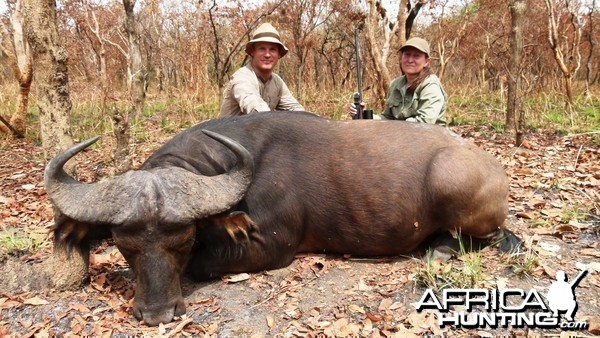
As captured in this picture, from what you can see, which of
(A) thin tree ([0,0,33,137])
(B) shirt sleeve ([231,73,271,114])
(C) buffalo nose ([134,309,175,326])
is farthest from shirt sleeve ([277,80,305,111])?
(A) thin tree ([0,0,33,137])

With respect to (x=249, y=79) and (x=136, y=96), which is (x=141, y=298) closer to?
(x=249, y=79)

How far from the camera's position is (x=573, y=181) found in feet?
16.4

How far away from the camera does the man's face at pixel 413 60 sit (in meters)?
4.88

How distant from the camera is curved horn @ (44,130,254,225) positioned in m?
2.64

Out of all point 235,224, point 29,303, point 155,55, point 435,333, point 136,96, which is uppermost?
point 155,55

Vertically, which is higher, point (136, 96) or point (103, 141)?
point (136, 96)

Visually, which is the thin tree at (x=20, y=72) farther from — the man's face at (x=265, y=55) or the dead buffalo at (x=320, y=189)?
the dead buffalo at (x=320, y=189)

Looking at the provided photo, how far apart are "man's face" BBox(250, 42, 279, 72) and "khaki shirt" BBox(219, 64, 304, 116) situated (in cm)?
13

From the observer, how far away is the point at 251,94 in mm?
4828

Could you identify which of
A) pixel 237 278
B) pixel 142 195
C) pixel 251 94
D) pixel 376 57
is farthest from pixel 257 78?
pixel 376 57

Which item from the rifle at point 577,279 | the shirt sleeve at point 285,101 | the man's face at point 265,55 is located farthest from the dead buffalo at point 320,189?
the shirt sleeve at point 285,101

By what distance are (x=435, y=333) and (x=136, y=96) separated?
18.8ft

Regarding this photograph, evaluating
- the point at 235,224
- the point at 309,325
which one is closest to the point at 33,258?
the point at 235,224

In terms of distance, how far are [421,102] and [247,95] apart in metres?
2.03
